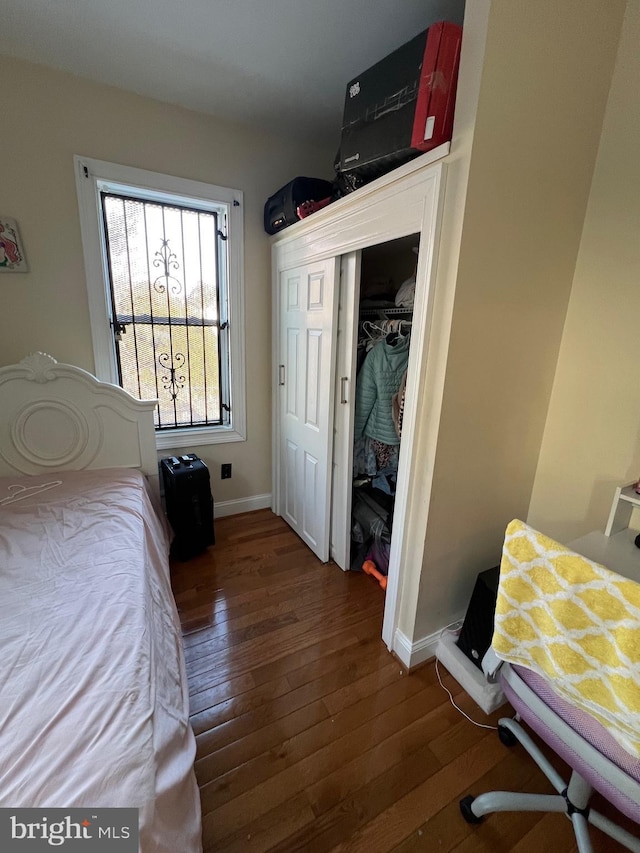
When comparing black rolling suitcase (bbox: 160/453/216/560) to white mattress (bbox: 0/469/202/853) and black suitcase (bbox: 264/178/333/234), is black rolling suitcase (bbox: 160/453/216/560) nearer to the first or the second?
white mattress (bbox: 0/469/202/853)

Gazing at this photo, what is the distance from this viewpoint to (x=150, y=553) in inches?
57.0

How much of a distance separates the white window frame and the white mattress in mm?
1015

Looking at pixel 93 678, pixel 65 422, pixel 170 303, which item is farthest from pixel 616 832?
pixel 170 303

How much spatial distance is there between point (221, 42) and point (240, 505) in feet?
8.54

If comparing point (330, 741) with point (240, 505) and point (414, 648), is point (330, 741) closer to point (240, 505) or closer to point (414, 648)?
point (414, 648)

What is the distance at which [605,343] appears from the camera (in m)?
1.40

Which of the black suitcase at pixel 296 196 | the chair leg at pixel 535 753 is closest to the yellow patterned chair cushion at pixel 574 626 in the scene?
the chair leg at pixel 535 753

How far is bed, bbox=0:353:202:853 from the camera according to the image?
65cm

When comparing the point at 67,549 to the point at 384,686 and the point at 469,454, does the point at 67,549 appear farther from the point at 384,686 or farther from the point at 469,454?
the point at 469,454

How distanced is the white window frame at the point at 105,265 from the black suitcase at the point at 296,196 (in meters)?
0.34

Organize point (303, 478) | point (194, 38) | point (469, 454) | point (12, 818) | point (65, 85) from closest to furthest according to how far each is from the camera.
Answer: point (12, 818) < point (469, 454) < point (194, 38) < point (65, 85) < point (303, 478)

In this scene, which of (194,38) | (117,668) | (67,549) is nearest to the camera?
(117,668)

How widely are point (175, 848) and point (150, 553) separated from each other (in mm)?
→ 931

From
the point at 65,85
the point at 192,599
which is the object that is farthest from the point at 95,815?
the point at 65,85
